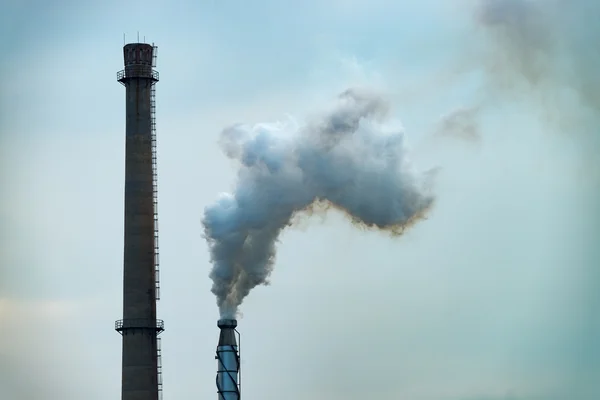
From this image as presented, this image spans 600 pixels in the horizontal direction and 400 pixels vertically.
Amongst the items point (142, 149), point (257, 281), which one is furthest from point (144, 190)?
point (257, 281)

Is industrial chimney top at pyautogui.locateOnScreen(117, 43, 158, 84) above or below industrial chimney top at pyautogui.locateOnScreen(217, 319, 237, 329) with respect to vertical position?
above

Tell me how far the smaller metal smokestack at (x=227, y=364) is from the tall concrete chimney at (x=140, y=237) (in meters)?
5.24

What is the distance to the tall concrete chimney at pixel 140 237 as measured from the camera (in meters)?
92.7

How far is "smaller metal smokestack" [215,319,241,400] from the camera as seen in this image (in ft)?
291

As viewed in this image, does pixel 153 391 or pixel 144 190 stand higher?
pixel 144 190

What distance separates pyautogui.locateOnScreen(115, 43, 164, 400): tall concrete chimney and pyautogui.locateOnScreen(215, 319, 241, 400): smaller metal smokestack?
17.2 feet

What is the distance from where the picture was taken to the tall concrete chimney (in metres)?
92.7

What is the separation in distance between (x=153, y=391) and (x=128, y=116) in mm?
14653

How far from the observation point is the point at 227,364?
88.9 metres

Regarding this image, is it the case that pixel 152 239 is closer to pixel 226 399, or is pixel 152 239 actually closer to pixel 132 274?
pixel 132 274

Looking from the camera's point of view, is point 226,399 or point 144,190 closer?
point 226,399

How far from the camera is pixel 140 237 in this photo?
310ft

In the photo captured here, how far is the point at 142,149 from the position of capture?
9525 centimetres

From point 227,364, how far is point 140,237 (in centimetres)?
954
